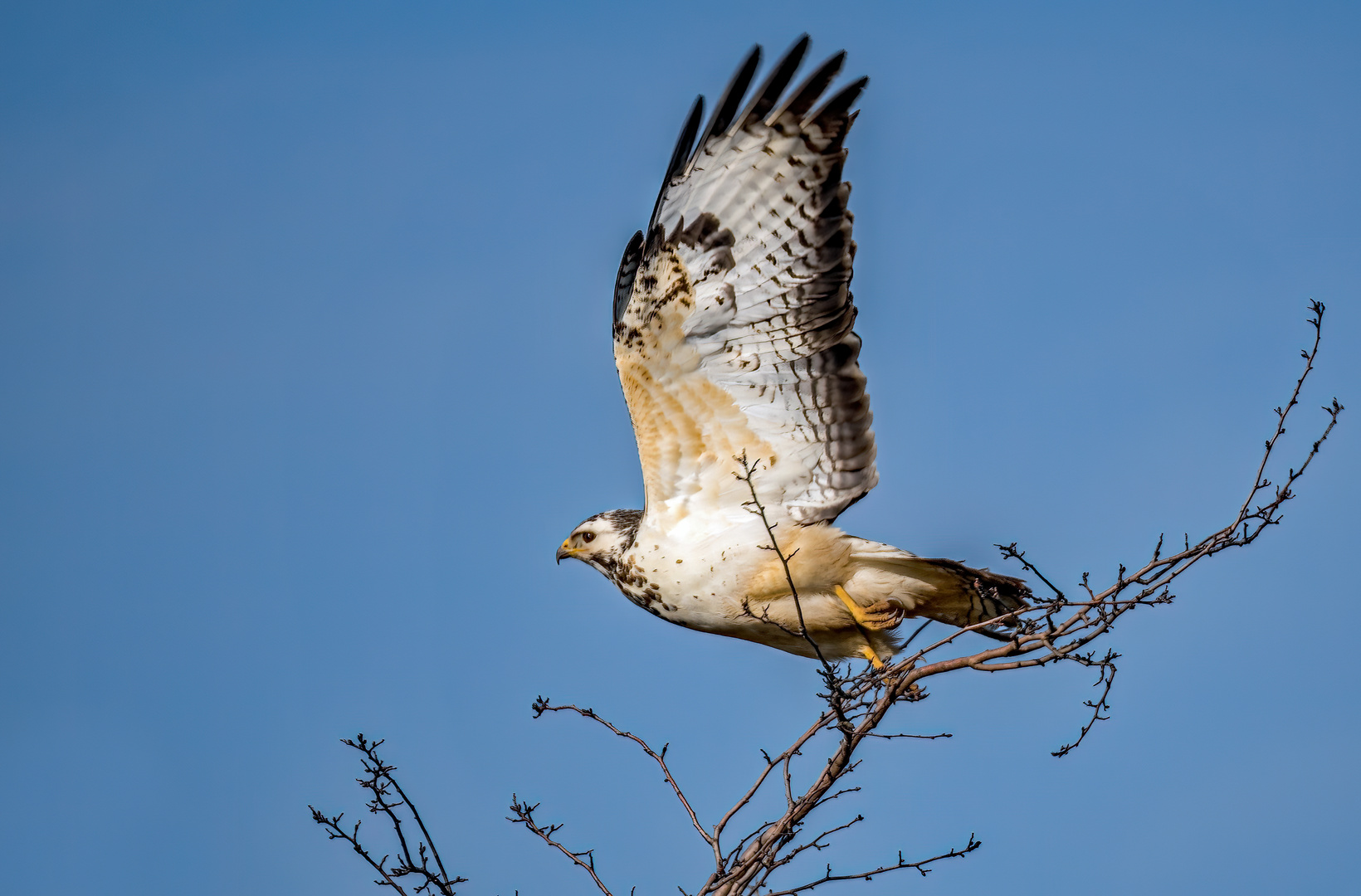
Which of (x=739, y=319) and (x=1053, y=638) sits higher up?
(x=739, y=319)

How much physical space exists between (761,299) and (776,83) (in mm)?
843

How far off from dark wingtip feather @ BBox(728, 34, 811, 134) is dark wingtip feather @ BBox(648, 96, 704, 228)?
0.62 ft

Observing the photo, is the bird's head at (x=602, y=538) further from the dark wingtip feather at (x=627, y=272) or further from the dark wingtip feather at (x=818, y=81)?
the dark wingtip feather at (x=818, y=81)

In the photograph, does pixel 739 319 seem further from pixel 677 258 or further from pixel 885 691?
pixel 885 691

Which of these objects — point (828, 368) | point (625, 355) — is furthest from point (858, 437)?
point (625, 355)

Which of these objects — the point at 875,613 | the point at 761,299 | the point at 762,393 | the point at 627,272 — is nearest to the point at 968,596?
the point at 875,613

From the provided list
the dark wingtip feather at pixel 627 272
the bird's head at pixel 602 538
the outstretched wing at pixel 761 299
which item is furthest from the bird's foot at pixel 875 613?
the dark wingtip feather at pixel 627 272

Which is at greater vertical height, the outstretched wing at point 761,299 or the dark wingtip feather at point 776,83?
the dark wingtip feather at point 776,83

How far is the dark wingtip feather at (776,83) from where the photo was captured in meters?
4.94

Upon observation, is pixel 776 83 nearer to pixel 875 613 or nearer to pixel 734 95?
pixel 734 95

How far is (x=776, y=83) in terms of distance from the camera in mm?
4945

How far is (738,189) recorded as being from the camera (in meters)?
5.08

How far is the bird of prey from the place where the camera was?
16.5 feet

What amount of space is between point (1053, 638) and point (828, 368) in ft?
5.59
